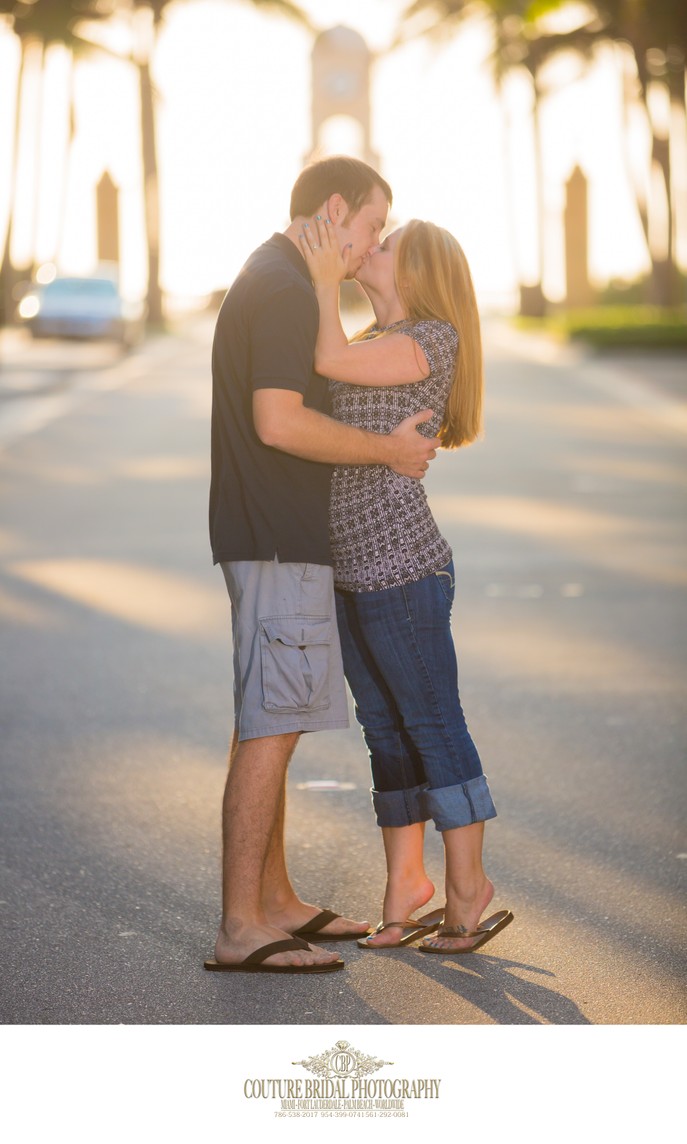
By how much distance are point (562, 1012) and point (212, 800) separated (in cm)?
229

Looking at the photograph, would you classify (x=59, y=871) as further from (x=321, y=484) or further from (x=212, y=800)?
(x=321, y=484)

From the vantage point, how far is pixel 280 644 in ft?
14.8

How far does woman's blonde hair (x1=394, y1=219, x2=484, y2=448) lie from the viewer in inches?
183

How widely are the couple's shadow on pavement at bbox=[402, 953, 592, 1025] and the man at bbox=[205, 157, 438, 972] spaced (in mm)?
280

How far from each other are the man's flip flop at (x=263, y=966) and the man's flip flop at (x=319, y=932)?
252 mm

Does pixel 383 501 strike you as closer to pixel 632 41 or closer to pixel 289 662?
pixel 289 662

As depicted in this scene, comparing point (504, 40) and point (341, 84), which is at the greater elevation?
point (341, 84)

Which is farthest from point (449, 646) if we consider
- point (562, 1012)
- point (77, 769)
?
point (77, 769)

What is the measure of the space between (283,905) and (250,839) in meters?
0.39

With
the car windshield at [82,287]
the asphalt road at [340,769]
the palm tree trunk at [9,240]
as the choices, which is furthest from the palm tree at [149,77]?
the asphalt road at [340,769]

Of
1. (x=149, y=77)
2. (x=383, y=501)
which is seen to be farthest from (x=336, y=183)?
(x=149, y=77)

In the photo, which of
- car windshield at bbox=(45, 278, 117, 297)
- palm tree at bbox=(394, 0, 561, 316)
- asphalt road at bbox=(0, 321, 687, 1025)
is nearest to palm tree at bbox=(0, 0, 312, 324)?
palm tree at bbox=(394, 0, 561, 316)
